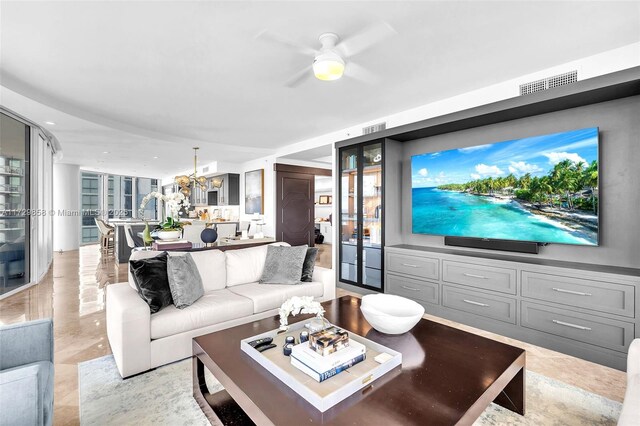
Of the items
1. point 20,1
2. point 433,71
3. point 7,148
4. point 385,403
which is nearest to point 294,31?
point 433,71

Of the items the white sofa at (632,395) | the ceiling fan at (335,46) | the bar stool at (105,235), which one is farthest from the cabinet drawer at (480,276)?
the bar stool at (105,235)

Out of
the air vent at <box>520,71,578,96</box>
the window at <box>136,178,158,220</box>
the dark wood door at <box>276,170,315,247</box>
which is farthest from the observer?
the window at <box>136,178,158,220</box>

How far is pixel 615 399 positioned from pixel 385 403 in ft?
6.26

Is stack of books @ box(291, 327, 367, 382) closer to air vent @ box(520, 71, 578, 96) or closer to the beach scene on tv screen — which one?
the beach scene on tv screen

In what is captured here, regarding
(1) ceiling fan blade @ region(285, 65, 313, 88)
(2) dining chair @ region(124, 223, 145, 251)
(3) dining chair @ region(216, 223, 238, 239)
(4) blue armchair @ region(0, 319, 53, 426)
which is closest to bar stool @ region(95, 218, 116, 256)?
(2) dining chair @ region(124, 223, 145, 251)

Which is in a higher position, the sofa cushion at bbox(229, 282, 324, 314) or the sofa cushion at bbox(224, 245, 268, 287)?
the sofa cushion at bbox(224, 245, 268, 287)

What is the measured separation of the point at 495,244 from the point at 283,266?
2419 mm

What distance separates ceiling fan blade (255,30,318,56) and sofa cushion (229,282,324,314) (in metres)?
2.27

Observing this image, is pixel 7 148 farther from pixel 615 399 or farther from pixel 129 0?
pixel 615 399

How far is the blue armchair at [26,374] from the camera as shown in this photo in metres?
1.05

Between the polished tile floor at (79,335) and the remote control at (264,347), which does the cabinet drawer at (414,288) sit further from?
the remote control at (264,347)

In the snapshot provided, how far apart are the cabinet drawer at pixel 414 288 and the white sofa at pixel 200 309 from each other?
0.99 m

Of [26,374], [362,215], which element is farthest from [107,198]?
[26,374]

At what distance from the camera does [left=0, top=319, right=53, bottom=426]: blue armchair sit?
1052mm
